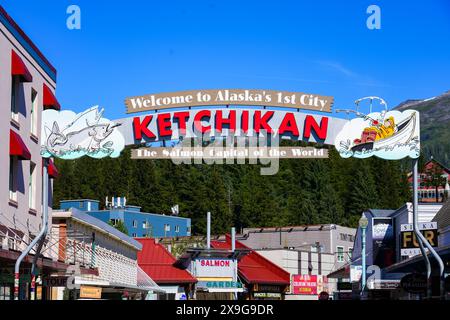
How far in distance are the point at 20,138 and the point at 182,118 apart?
29.6ft

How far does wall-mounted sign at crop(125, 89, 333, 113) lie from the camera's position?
35188mm

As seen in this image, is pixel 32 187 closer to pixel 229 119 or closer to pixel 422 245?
pixel 229 119

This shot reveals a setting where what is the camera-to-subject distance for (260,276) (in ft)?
248

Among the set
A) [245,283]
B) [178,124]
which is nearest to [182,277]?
[245,283]

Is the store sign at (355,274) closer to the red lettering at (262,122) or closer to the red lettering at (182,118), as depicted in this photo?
the red lettering at (262,122)

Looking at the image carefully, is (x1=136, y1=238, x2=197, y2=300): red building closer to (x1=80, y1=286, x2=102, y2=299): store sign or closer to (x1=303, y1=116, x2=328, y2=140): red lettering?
(x1=303, y1=116, x2=328, y2=140): red lettering

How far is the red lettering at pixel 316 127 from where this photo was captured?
114ft

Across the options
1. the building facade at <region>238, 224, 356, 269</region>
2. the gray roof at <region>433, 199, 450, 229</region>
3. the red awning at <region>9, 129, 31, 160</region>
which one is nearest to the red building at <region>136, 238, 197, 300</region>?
the gray roof at <region>433, 199, 450, 229</region>

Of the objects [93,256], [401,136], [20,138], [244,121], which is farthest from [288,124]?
[20,138]

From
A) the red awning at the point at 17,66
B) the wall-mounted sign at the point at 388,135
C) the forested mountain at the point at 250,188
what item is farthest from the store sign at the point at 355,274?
the red awning at the point at 17,66

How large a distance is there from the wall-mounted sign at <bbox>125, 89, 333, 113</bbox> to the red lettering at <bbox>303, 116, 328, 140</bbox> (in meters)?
0.53

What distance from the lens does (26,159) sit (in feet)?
95.8

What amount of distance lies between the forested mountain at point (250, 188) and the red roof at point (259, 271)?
21.7 ft
